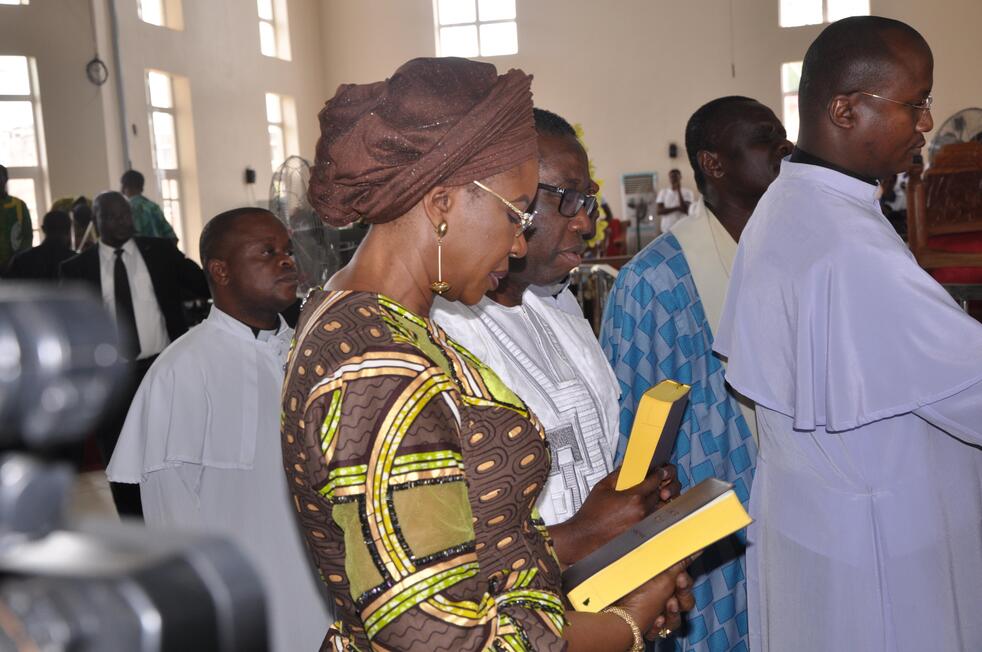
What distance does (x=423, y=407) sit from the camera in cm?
112

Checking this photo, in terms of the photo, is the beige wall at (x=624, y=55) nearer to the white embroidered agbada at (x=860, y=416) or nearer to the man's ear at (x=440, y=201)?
the white embroidered agbada at (x=860, y=416)

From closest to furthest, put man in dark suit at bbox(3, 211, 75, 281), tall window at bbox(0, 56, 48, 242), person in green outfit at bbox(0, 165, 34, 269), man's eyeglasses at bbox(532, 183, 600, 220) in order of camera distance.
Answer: man's eyeglasses at bbox(532, 183, 600, 220) → man in dark suit at bbox(3, 211, 75, 281) → person in green outfit at bbox(0, 165, 34, 269) → tall window at bbox(0, 56, 48, 242)

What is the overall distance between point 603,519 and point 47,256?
558 centimetres

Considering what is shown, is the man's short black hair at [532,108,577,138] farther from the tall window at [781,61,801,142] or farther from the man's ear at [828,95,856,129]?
the tall window at [781,61,801,142]

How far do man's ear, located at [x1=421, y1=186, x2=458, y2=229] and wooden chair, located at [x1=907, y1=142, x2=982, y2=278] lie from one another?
11.0 ft

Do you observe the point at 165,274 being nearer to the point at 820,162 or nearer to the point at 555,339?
the point at 555,339

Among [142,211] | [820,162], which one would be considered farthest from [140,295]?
[820,162]

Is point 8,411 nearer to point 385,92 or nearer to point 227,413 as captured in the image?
point 385,92

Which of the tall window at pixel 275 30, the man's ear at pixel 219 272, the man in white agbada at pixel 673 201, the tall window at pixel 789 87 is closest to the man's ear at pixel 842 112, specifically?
the man's ear at pixel 219 272

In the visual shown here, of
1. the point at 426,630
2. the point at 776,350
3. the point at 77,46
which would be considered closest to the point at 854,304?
the point at 776,350

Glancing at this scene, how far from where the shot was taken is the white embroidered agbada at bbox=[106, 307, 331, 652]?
9.59 ft

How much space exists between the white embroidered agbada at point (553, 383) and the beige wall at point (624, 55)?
1704 centimetres

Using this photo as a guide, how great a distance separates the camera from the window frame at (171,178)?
1329 centimetres

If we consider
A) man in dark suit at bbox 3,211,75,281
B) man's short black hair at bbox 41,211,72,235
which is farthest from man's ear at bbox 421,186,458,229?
man's short black hair at bbox 41,211,72,235
